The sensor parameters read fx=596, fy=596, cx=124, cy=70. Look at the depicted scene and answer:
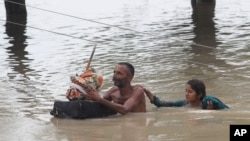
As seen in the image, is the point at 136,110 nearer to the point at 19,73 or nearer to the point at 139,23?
the point at 19,73

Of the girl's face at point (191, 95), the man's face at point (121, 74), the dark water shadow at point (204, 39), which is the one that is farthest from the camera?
the dark water shadow at point (204, 39)

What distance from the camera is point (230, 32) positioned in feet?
46.2

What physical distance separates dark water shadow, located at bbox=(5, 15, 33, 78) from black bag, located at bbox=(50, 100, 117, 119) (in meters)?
3.86

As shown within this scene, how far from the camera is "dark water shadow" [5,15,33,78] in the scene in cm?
1087

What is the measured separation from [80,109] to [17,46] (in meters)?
7.43

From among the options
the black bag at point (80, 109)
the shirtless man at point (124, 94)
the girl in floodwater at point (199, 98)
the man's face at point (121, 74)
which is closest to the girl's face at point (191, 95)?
the girl in floodwater at point (199, 98)

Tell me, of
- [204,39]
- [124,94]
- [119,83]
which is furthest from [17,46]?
[119,83]

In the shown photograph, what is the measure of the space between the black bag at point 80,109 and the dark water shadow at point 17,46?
12.7 feet

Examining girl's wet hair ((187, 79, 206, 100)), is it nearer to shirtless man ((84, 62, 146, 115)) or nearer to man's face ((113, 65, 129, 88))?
shirtless man ((84, 62, 146, 115))

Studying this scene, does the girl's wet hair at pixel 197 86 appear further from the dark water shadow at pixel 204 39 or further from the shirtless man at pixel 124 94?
the dark water shadow at pixel 204 39

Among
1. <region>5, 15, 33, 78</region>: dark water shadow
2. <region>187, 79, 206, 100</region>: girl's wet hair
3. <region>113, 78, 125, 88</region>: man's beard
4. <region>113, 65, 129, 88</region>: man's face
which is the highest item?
<region>113, 65, 129, 88</region>: man's face

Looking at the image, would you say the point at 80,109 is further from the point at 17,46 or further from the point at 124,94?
the point at 17,46

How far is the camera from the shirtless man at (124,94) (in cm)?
634

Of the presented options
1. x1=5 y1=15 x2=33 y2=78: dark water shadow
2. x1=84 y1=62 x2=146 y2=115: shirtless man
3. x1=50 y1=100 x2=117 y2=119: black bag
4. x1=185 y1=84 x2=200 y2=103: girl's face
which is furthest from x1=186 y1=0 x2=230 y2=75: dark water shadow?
x1=50 y1=100 x2=117 y2=119: black bag
